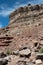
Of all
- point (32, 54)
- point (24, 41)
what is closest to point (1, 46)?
point (24, 41)

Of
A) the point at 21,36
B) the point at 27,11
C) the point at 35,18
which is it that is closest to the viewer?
the point at 21,36

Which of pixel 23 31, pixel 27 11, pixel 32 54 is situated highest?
pixel 27 11

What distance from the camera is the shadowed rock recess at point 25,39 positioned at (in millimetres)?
14255

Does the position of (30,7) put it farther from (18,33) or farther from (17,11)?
(18,33)

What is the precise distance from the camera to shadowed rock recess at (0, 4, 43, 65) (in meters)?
14.3

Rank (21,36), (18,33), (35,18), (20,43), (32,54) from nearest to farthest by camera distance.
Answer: (32,54)
(20,43)
(21,36)
(18,33)
(35,18)

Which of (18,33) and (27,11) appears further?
(27,11)

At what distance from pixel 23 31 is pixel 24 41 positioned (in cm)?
426

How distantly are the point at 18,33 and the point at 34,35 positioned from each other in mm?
3504

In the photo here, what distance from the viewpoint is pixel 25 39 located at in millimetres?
22828

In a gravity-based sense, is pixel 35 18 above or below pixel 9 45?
above

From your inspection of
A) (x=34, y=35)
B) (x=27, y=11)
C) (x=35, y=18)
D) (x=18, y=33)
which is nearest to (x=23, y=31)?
(x=18, y=33)

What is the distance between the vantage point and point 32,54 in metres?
15.2

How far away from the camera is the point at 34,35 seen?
23.2 m
